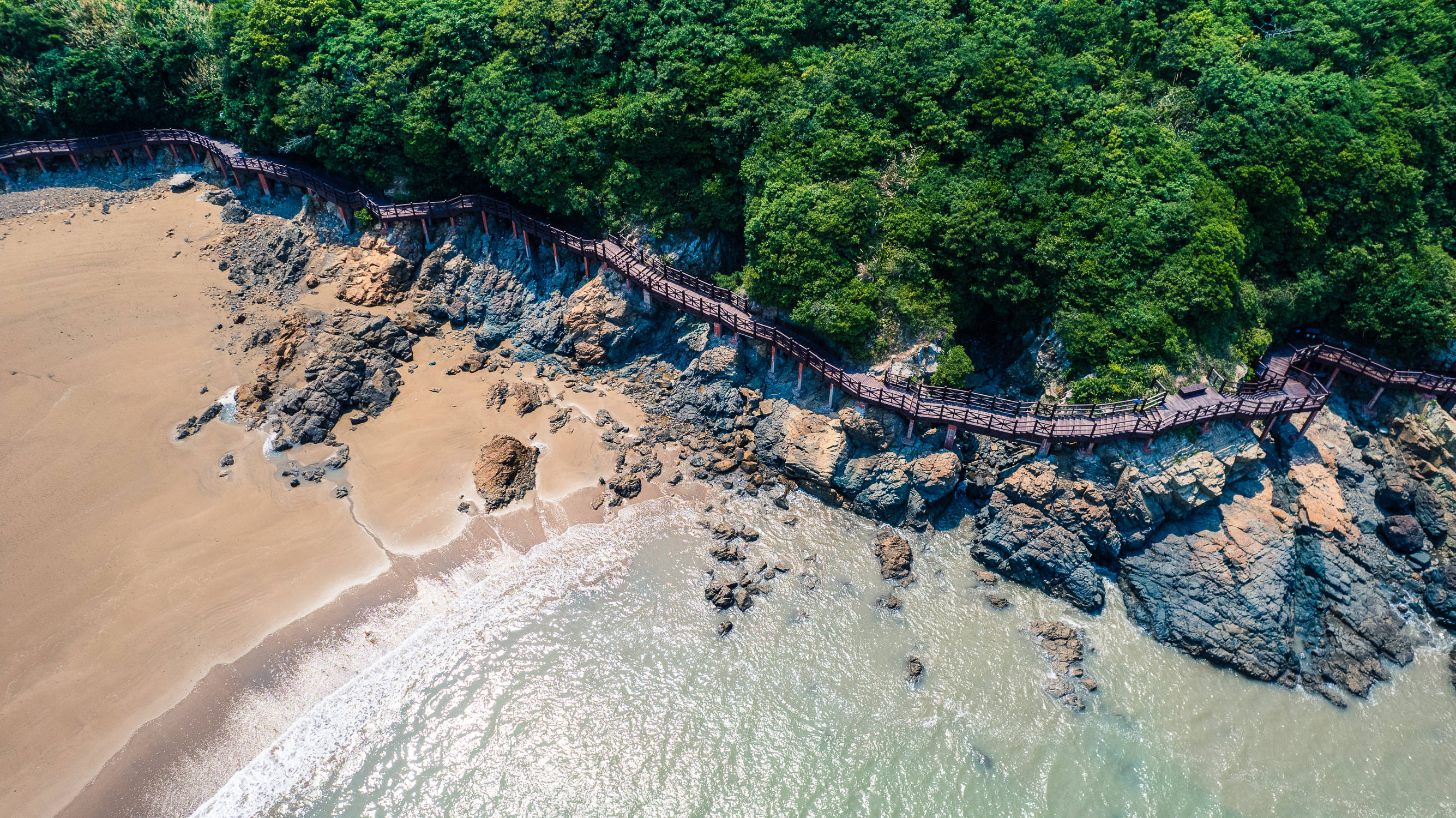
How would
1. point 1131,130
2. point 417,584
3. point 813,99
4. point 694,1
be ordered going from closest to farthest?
point 417,584, point 1131,130, point 813,99, point 694,1

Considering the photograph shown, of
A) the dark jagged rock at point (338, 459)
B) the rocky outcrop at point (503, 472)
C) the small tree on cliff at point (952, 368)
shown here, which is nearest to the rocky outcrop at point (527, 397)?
the rocky outcrop at point (503, 472)

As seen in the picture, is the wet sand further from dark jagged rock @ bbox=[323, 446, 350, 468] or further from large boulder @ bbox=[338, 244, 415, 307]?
large boulder @ bbox=[338, 244, 415, 307]

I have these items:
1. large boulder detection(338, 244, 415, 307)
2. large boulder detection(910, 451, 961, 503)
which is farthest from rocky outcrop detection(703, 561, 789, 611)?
large boulder detection(338, 244, 415, 307)

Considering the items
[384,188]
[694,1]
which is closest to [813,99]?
[694,1]

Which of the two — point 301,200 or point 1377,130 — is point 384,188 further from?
point 1377,130

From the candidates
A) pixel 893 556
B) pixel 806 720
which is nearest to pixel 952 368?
pixel 893 556

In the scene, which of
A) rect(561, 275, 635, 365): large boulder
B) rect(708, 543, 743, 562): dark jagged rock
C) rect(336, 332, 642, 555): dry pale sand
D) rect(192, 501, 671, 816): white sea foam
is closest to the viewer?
rect(192, 501, 671, 816): white sea foam

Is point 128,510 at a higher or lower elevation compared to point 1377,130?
lower

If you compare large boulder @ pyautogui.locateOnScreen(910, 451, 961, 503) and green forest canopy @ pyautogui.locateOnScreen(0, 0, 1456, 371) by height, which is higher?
green forest canopy @ pyautogui.locateOnScreen(0, 0, 1456, 371)
